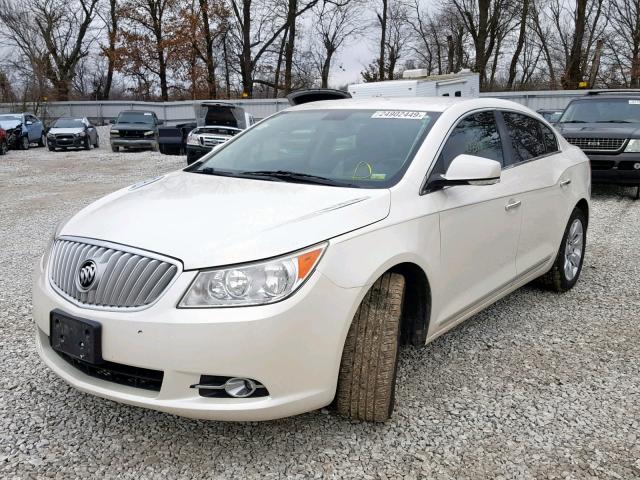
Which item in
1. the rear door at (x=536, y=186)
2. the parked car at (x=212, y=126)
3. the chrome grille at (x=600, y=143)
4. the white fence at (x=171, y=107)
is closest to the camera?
the rear door at (x=536, y=186)

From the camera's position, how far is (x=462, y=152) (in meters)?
3.62

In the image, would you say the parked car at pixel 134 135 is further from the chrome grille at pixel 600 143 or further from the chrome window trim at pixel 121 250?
the chrome window trim at pixel 121 250

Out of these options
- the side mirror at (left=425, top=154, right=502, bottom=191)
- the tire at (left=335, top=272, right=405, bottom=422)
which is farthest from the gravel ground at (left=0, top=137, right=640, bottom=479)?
the side mirror at (left=425, top=154, right=502, bottom=191)

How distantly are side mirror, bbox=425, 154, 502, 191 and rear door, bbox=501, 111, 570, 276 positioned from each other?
0.87 metres

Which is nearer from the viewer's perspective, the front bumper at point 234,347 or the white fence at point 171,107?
the front bumper at point 234,347

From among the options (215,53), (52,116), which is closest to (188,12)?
(215,53)

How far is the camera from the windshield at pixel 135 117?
23.4 m

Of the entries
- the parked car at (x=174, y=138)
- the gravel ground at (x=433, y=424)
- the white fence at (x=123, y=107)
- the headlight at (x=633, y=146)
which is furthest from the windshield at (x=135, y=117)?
the gravel ground at (x=433, y=424)

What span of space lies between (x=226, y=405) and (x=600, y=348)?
2645mm

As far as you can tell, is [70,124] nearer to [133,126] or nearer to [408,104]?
[133,126]

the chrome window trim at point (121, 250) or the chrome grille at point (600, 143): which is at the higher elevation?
the chrome grille at point (600, 143)

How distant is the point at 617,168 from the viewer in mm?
9664

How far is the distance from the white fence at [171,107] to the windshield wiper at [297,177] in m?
26.5

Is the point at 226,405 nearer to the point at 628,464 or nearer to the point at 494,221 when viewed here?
the point at 628,464
